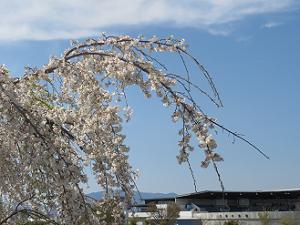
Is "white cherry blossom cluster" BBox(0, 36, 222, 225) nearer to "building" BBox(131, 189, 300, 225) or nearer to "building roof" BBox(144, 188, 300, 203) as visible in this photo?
"building" BBox(131, 189, 300, 225)

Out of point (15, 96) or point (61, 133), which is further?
point (61, 133)

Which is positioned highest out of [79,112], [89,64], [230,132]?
[89,64]

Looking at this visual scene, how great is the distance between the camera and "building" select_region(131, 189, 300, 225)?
6450cm

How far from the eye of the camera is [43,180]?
141 inches

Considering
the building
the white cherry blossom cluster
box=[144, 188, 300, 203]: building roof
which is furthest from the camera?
box=[144, 188, 300, 203]: building roof

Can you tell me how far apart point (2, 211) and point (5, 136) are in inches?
37.2

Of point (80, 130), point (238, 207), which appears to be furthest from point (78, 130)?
point (238, 207)

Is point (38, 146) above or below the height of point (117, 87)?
below

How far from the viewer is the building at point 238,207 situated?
64500 mm

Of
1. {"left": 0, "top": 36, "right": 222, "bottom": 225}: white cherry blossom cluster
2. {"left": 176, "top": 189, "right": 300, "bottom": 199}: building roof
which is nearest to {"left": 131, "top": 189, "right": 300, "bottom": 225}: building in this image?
{"left": 176, "top": 189, "right": 300, "bottom": 199}: building roof

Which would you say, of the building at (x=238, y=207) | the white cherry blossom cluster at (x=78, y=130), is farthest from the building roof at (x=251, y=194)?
the white cherry blossom cluster at (x=78, y=130)

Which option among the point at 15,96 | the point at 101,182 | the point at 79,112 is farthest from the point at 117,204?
the point at 15,96

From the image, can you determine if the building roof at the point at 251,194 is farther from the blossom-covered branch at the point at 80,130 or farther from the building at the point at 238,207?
the blossom-covered branch at the point at 80,130

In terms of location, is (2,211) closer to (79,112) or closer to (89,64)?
(79,112)
